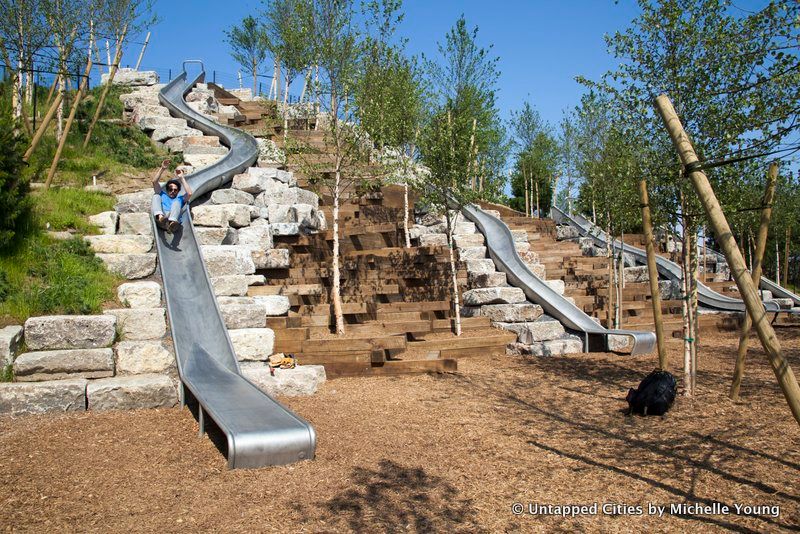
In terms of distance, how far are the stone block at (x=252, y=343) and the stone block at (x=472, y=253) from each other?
6.73m

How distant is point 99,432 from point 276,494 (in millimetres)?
2321

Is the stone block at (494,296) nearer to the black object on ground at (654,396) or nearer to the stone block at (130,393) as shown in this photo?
the black object on ground at (654,396)

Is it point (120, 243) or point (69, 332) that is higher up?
point (120, 243)

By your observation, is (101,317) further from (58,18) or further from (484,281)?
(58,18)

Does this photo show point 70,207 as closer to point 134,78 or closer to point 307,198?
point 307,198

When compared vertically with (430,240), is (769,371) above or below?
below

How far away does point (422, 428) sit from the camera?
6773 millimetres

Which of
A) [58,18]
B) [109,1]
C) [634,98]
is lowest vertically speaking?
[634,98]

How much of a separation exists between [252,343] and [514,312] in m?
5.87

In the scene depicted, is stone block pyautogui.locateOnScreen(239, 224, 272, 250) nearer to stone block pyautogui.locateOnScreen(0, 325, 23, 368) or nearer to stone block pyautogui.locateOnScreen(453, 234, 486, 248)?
stone block pyautogui.locateOnScreen(453, 234, 486, 248)

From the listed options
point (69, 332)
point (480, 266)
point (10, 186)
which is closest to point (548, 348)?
point (480, 266)

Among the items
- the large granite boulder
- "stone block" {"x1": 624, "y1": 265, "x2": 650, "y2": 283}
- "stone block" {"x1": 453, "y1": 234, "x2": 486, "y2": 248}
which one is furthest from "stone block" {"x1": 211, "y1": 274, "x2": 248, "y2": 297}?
the large granite boulder

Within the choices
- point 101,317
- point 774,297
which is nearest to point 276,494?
point 101,317

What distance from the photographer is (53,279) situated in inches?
322
